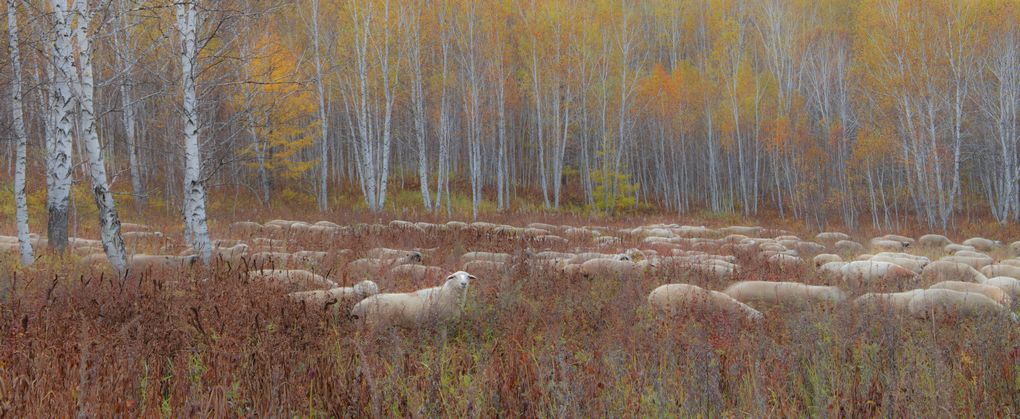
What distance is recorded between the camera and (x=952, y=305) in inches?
225

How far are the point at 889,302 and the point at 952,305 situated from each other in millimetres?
708

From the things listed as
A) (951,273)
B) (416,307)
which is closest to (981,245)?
(951,273)

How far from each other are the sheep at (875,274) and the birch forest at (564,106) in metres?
9.05

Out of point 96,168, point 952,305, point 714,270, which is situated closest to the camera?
Result: point 952,305

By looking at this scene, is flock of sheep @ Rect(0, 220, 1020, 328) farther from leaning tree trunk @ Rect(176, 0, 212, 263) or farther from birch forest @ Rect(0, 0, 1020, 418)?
leaning tree trunk @ Rect(176, 0, 212, 263)

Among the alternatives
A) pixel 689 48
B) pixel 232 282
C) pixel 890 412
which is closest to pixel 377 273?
pixel 232 282

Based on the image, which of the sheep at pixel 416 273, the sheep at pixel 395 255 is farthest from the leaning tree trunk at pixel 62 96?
the sheep at pixel 416 273

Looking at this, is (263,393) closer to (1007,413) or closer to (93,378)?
(93,378)

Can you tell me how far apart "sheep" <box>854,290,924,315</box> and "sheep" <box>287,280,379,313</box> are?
450cm

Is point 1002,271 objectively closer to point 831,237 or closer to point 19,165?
point 831,237

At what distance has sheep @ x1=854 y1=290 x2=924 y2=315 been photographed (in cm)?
550

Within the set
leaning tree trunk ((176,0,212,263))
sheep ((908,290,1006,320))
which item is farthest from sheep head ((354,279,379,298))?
sheep ((908,290,1006,320))

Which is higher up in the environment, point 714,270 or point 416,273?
point 416,273

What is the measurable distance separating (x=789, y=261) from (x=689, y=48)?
3884cm
